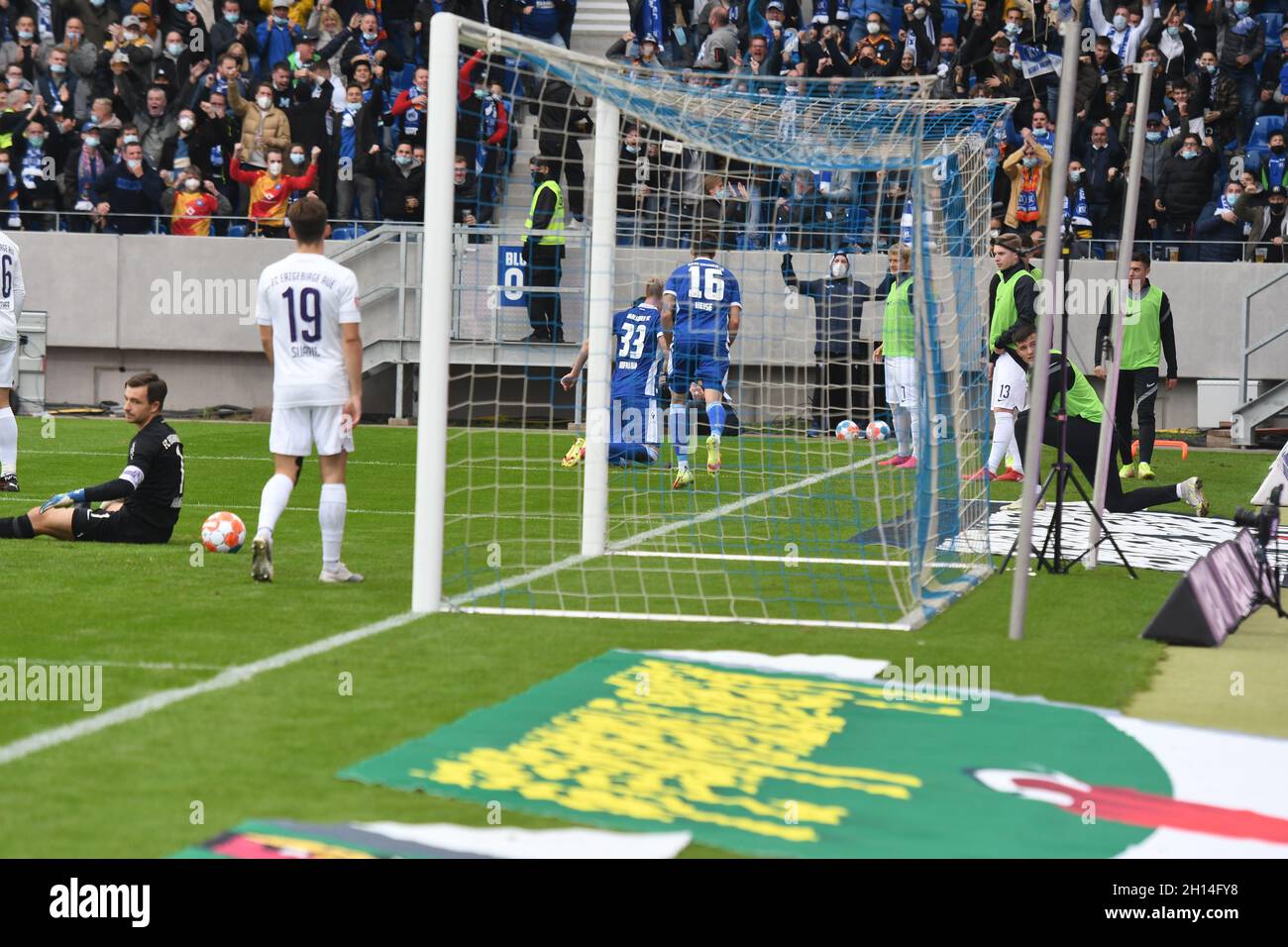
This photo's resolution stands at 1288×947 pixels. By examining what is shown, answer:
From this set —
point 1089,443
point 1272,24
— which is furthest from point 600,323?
point 1272,24

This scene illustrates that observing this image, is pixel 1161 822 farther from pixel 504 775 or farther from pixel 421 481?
pixel 421 481

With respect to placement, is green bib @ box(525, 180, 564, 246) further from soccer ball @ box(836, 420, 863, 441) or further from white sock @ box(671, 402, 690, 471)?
soccer ball @ box(836, 420, 863, 441)

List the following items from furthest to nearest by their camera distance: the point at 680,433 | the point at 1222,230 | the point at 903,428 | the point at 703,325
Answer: the point at 1222,230 < the point at 903,428 < the point at 703,325 < the point at 680,433

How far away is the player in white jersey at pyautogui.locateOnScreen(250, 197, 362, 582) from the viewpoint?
348 inches

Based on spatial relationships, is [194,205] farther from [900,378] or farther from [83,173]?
[900,378]

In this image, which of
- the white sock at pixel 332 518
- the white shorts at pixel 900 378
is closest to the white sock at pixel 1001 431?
the white shorts at pixel 900 378

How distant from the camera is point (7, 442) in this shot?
13.5m

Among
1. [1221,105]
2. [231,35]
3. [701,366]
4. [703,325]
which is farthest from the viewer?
[231,35]

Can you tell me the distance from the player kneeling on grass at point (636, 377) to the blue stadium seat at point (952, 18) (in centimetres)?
1097

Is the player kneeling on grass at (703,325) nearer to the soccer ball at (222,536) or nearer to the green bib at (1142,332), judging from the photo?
the green bib at (1142,332)

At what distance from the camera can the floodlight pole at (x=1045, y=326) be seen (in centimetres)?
740

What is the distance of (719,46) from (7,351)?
46.5 feet

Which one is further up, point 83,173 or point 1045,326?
point 83,173
